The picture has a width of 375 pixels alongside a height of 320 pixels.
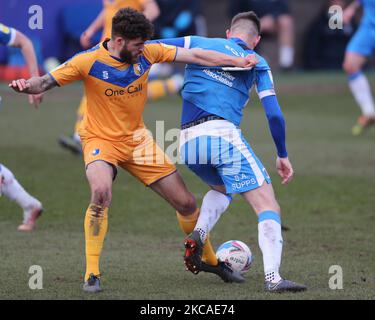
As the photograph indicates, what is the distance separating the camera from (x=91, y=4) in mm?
21031

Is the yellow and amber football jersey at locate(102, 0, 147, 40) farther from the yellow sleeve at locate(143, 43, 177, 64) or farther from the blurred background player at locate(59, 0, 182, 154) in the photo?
the yellow sleeve at locate(143, 43, 177, 64)

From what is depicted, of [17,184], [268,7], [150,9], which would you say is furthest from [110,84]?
[268,7]

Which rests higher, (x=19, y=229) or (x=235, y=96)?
(x=235, y=96)

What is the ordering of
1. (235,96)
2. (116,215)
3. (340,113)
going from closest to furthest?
(235,96), (116,215), (340,113)

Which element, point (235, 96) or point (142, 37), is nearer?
point (142, 37)

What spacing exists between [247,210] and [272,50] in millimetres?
13726

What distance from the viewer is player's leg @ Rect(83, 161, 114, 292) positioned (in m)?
6.66

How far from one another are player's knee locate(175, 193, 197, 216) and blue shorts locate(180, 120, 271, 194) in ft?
0.81

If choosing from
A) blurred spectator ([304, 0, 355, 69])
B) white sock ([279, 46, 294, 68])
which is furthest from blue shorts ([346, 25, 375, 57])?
blurred spectator ([304, 0, 355, 69])

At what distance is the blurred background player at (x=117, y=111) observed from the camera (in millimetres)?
6648

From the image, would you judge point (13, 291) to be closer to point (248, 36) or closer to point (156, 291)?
point (156, 291)

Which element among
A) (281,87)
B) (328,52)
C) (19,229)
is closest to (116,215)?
(19,229)
